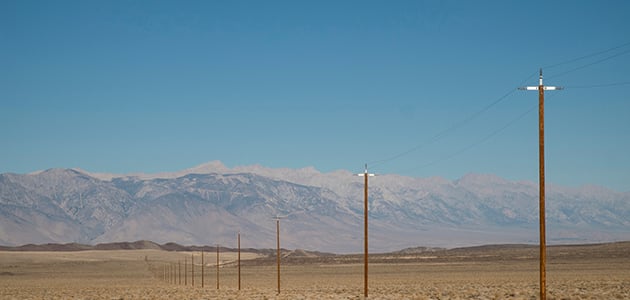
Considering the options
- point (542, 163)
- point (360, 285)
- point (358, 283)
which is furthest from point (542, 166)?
point (358, 283)

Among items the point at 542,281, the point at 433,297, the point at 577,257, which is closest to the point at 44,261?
the point at 577,257

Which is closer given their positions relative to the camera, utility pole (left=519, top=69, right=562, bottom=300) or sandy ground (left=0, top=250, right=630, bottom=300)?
utility pole (left=519, top=69, right=562, bottom=300)

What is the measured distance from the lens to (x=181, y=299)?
53062mm

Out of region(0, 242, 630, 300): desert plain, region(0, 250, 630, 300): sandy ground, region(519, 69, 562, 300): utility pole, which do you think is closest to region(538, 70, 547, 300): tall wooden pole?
region(519, 69, 562, 300): utility pole

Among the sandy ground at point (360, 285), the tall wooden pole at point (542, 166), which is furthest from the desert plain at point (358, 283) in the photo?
the tall wooden pole at point (542, 166)

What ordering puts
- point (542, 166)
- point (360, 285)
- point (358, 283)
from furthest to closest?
point (358, 283) < point (360, 285) < point (542, 166)

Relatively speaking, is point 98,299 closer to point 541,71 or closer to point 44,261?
point 541,71

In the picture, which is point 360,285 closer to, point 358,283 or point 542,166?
point 358,283

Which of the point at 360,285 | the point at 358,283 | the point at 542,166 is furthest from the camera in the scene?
the point at 358,283

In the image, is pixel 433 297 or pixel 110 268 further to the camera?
pixel 110 268

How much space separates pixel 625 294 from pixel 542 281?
1590 centimetres

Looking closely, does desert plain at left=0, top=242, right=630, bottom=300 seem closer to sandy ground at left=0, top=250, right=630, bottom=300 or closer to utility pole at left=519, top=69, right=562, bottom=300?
sandy ground at left=0, top=250, right=630, bottom=300

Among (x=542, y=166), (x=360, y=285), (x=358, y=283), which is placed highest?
(x=542, y=166)

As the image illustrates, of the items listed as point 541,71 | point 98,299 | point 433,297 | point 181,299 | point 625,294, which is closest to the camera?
point 541,71
